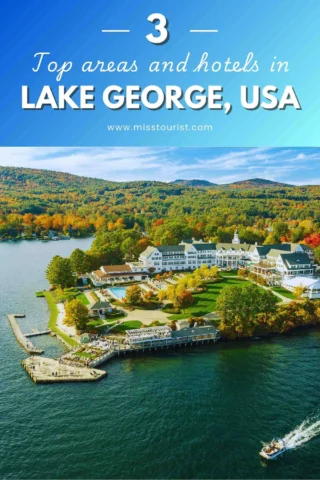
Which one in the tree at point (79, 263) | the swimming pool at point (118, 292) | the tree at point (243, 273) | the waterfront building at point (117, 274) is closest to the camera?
the swimming pool at point (118, 292)

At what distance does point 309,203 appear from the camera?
7169 centimetres

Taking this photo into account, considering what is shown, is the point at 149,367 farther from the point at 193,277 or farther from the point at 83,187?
the point at 83,187

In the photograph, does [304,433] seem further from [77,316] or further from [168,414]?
[77,316]

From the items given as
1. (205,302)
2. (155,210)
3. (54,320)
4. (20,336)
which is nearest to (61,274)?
(54,320)

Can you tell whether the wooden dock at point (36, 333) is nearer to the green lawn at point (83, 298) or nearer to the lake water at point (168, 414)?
the lake water at point (168, 414)

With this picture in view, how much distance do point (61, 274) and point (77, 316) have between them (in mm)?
8991

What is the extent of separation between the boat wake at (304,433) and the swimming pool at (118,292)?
53.9 feet

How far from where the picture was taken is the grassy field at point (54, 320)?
22.2 meters

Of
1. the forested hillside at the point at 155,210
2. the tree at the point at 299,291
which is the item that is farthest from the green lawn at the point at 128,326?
the forested hillside at the point at 155,210

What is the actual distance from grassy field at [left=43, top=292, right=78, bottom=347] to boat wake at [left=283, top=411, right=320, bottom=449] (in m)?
11.3

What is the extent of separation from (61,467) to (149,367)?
7.54 metres

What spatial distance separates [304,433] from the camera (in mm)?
14281

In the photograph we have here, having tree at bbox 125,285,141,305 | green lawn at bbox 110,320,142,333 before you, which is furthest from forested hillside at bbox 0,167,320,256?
green lawn at bbox 110,320,142,333

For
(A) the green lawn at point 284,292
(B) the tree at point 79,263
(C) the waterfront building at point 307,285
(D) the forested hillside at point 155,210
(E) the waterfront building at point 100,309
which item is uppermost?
(D) the forested hillside at point 155,210
